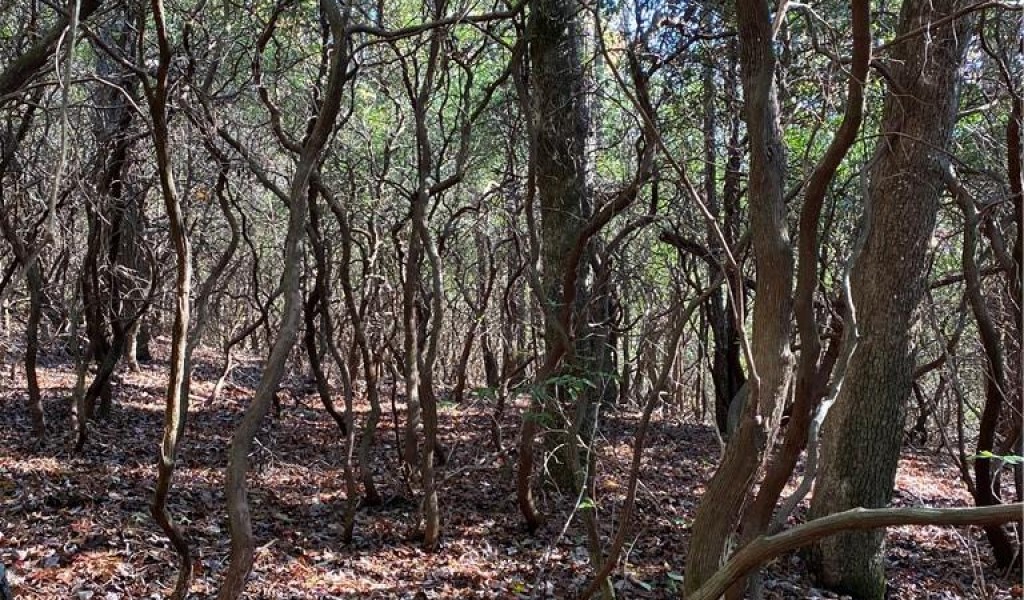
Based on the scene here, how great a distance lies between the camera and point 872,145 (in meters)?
8.38

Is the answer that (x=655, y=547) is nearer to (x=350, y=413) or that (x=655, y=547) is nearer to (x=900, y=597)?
(x=900, y=597)

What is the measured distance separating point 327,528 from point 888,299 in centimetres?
478

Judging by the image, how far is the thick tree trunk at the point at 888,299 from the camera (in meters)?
5.62

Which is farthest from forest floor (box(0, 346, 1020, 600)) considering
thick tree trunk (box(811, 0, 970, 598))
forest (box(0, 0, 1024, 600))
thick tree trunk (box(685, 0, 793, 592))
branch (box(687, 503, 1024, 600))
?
branch (box(687, 503, 1024, 600))

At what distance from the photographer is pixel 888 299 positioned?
19.1ft

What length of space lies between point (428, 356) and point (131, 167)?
453 centimetres

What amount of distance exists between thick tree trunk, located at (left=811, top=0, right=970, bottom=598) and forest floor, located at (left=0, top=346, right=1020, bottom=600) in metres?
0.60

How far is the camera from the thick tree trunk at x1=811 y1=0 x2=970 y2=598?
18.4 ft

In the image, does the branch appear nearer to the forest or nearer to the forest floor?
the forest

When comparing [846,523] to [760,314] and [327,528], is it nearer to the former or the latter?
[760,314]

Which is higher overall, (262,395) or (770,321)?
(770,321)

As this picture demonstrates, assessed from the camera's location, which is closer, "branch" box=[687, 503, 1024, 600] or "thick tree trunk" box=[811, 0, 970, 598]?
"branch" box=[687, 503, 1024, 600]

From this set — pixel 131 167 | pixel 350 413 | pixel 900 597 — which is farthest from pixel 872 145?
pixel 131 167

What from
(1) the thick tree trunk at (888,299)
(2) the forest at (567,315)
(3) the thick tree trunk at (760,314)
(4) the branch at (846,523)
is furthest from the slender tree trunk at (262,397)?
(1) the thick tree trunk at (888,299)
